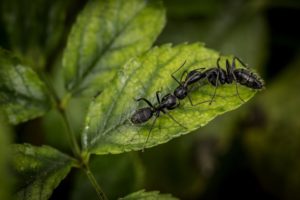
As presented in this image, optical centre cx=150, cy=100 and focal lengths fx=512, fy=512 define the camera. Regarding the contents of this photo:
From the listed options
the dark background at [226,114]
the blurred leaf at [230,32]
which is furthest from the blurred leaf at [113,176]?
the blurred leaf at [230,32]

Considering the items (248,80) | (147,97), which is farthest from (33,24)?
(248,80)

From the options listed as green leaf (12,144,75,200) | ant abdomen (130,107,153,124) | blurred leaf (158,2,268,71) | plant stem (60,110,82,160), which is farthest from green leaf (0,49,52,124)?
blurred leaf (158,2,268,71)

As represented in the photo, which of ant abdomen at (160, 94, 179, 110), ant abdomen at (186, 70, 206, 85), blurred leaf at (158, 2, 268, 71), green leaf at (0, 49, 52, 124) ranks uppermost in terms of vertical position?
blurred leaf at (158, 2, 268, 71)

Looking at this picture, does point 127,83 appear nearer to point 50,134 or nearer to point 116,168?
point 116,168

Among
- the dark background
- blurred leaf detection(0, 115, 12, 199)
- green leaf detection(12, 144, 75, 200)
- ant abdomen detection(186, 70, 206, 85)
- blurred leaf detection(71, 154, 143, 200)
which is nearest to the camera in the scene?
blurred leaf detection(0, 115, 12, 199)

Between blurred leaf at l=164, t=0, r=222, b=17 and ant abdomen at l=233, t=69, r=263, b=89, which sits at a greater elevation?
blurred leaf at l=164, t=0, r=222, b=17

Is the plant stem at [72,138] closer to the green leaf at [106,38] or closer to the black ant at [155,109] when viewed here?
the green leaf at [106,38]

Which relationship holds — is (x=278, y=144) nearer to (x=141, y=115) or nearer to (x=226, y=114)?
(x=226, y=114)

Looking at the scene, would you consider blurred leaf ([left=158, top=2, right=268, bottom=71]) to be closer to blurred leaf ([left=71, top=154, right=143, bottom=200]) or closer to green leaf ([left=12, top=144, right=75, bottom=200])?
blurred leaf ([left=71, top=154, right=143, bottom=200])
